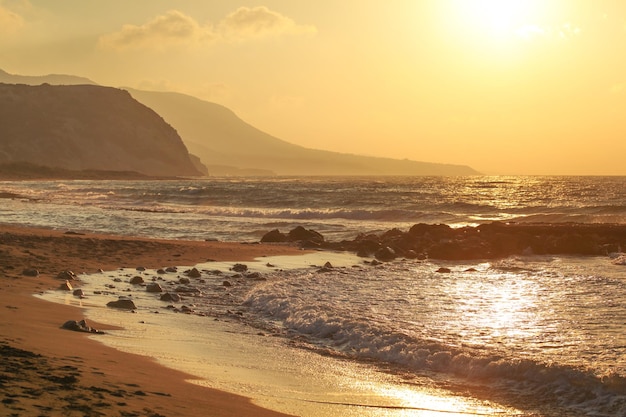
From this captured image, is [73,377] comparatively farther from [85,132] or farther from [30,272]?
[85,132]

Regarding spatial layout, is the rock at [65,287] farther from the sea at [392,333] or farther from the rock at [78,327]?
the rock at [78,327]

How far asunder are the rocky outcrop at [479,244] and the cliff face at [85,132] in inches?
5631

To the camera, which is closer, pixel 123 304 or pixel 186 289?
pixel 123 304

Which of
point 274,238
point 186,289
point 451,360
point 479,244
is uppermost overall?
point 479,244

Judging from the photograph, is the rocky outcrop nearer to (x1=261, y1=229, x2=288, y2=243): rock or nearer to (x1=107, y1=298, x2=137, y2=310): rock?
(x1=261, y1=229, x2=288, y2=243): rock

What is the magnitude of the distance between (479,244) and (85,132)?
15798cm

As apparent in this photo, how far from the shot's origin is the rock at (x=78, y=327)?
9323mm

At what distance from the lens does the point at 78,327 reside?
9359 mm

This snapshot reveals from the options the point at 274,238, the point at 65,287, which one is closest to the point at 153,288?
the point at 65,287

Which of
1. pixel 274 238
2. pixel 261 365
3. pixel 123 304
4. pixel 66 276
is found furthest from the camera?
pixel 274 238

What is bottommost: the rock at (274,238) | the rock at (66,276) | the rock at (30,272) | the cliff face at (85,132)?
the rock at (274,238)

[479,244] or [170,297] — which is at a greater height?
[479,244]

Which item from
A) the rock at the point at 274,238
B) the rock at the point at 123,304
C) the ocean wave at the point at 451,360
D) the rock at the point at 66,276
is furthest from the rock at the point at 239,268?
the rock at the point at 274,238

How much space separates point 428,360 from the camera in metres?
8.87
